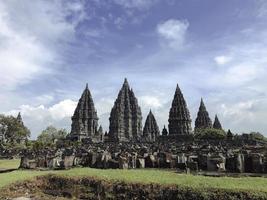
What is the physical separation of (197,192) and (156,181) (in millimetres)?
2072

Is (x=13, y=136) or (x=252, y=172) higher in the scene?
(x=13, y=136)

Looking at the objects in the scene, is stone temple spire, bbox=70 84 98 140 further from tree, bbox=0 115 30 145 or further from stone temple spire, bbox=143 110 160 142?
tree, bbox=0 115 30 145

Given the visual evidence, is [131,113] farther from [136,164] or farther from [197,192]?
[197,192]

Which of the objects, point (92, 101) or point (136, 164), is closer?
point (136, 164)

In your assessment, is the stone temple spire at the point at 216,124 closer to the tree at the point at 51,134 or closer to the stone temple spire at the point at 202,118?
the stone temple spire at the point at 202,118

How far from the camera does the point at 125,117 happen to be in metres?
123

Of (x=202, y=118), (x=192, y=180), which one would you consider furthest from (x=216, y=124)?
(x=192, y=180)

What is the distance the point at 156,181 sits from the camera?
13742 mm

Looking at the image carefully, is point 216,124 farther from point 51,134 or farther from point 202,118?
point 51,134

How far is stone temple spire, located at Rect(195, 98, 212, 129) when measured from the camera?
11709 centimetres

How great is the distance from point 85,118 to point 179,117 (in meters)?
34.4

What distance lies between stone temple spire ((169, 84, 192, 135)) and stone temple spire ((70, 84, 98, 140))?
98.1 ft

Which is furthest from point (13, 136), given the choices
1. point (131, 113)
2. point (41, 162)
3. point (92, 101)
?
point (41, 162)

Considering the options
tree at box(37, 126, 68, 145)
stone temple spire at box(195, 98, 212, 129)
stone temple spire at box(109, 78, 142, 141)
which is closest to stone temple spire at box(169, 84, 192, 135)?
stone temple spire at box(195, 98, 212, 129)
